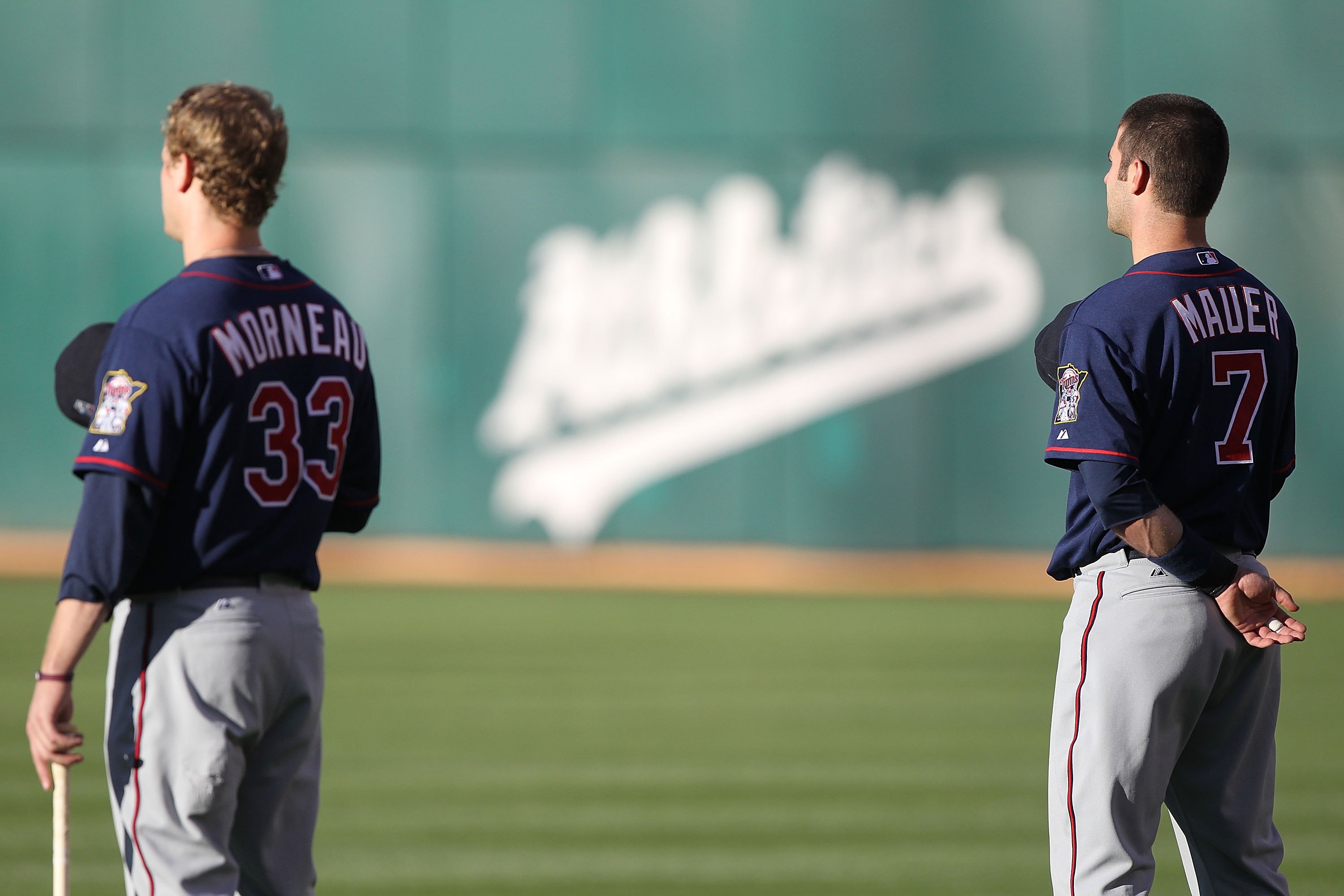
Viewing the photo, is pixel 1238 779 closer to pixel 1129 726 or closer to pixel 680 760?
pixel 1129 726

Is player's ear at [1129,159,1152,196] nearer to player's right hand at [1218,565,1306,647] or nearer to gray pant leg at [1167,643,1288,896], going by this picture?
player's right hand at [1218,565,1306,647]

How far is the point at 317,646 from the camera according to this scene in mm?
3369

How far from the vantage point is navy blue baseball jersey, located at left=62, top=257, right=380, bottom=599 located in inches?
120

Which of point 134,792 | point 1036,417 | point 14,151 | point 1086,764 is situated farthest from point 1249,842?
point 14,151

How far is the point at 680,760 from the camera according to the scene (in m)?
8.13

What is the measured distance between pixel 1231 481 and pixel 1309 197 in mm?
15567

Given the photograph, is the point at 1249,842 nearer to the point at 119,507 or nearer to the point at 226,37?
the point at 119,507

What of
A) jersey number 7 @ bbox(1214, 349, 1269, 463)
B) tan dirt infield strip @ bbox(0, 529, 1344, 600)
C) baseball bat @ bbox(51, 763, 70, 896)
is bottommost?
tan dirt infield strip @ bbox(0, 529, 1344, 600)

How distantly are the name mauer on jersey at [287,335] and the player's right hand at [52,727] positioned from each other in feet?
2.33

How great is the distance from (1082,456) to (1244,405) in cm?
41

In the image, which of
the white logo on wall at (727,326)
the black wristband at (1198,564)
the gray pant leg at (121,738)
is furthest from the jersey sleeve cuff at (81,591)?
the white logo on wall at (727,326)

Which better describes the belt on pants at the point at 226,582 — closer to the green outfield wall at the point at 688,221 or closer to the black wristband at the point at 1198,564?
the black wristband at the point at 1198,564

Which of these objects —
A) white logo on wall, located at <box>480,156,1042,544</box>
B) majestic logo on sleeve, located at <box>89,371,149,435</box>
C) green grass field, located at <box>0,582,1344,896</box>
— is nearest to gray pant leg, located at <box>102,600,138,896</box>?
majestic logo on sleeve, located at <box>89,371,149,435</box>

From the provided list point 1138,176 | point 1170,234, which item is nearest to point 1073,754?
point 1170,234
